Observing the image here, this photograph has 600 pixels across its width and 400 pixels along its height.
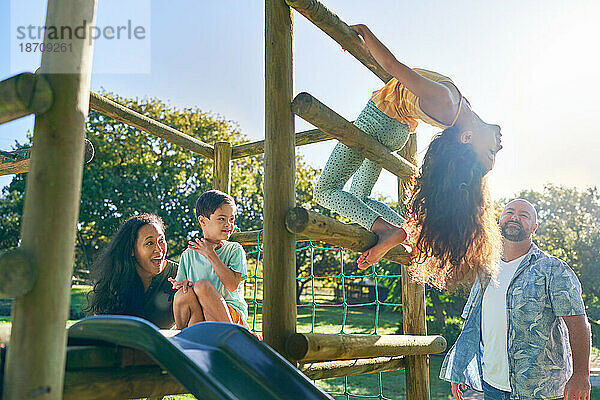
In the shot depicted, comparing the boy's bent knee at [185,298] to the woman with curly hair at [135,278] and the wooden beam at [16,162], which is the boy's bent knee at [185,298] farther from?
the wooden beam at [16,162]

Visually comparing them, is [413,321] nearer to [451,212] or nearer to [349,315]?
[451,212]

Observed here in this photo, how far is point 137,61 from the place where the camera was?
13.8 metres

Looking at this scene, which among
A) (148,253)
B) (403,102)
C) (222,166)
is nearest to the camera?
(403,102)

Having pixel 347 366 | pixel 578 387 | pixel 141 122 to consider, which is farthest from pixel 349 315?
pixel 347 366

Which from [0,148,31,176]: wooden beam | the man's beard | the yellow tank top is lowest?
the man's beard

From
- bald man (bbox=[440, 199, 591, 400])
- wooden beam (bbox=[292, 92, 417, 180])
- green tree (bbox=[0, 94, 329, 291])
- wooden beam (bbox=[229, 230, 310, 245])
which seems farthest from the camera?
green tree (bbox=[0, 94, 329, 291])

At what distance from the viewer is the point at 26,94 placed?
1.28m

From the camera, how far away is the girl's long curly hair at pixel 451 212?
2.63m

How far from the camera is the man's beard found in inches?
135

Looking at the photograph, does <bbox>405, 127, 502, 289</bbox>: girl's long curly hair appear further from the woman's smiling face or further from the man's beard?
the woman's smiling face

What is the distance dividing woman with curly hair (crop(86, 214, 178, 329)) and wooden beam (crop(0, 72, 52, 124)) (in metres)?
1.74

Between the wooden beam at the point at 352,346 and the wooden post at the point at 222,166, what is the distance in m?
2.02

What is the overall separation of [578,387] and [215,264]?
6.74 feet

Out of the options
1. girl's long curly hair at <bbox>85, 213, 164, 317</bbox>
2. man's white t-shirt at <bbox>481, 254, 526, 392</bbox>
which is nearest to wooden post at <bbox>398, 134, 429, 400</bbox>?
man's white t-shirt at <bbox>481, 254, 526, 392</bbox>
